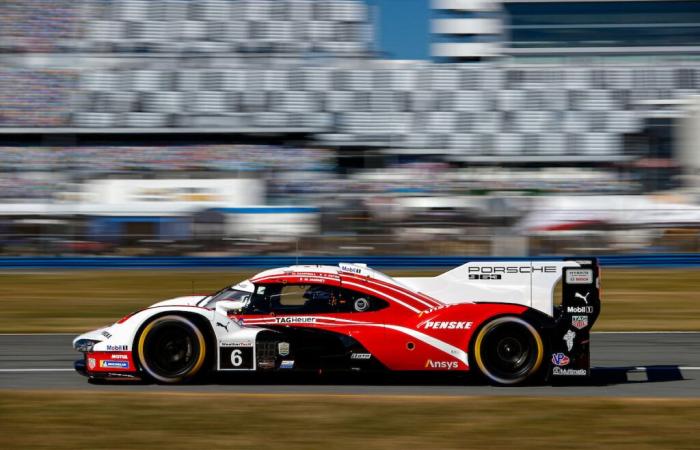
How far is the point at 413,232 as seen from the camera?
67.9 feet

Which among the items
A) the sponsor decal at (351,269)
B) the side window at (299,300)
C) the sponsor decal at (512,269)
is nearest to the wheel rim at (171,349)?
the side window at (299,300)

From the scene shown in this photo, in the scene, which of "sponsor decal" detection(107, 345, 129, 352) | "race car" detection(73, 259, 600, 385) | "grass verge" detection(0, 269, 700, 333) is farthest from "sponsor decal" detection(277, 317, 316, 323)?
"grass verge" detection(0, 269, 700, 333)

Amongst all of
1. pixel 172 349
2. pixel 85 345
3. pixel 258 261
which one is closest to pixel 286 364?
pixel 172 349

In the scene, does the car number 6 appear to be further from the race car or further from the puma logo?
the puma logo

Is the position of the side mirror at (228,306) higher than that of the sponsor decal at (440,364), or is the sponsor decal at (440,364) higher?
the side mirror at (228,306)

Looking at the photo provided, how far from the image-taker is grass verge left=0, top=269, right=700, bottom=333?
13.1 m

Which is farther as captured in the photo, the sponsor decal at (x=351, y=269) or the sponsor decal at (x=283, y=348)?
the sponsor decal at (x=351, y=269)

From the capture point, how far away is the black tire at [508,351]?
7195 mm

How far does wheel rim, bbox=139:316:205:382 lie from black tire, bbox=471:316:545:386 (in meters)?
Result: 2.15

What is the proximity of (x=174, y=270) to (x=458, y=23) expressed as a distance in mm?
27540

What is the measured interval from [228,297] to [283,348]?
2.14 feet

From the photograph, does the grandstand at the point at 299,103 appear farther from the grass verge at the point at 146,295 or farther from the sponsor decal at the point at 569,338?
the sponsor decal at the point at 569,338

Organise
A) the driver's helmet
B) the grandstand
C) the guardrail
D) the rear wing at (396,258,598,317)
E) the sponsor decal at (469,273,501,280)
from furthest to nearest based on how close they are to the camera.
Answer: the grandstand, the guardrail, the sponsor decal at (469,273,501,280), the rear wing at (396,258,598,317), the driver's helmet

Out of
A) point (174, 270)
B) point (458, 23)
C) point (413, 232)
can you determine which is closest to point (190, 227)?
point (174, 270)
